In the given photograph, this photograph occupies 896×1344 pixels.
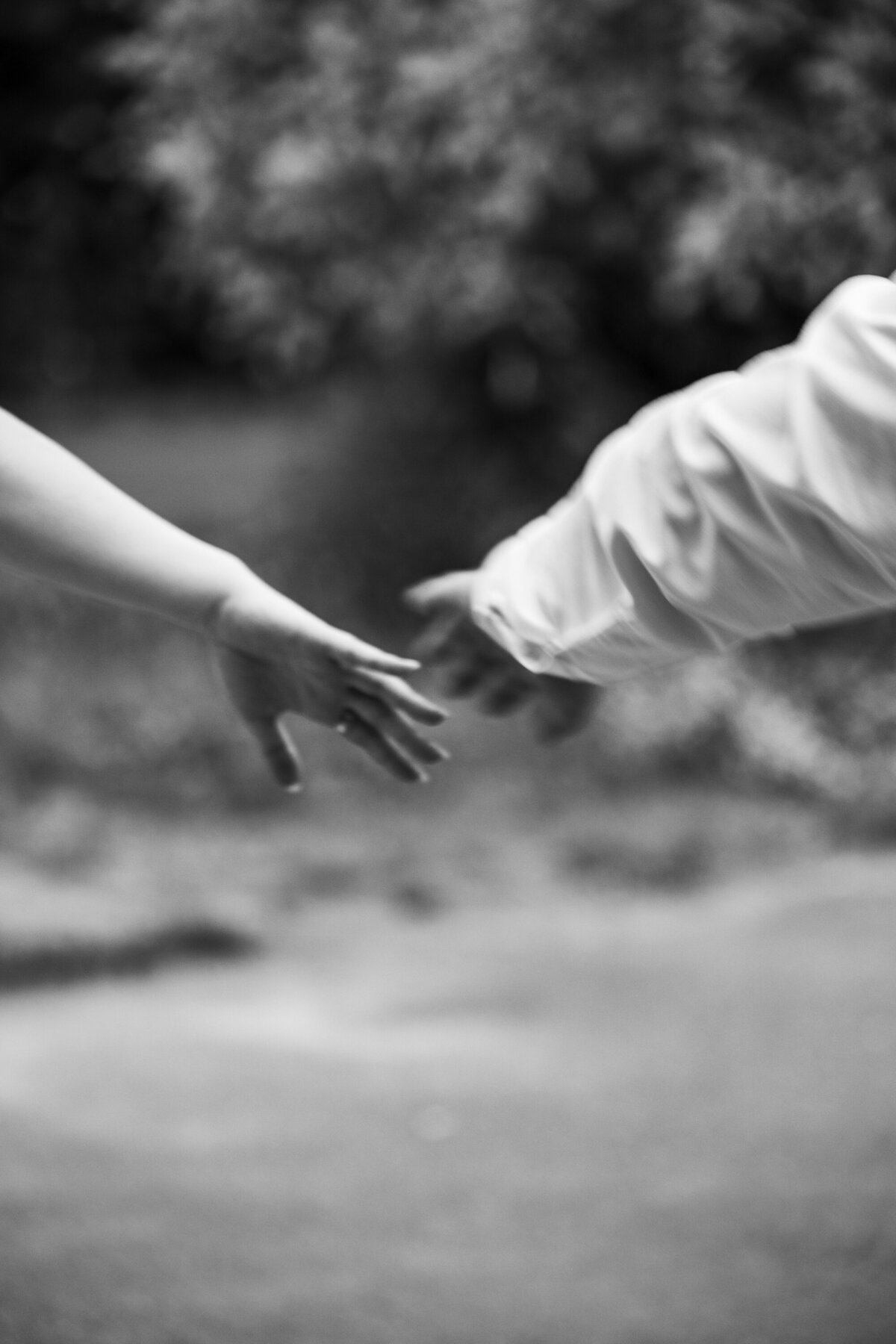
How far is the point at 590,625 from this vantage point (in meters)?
1.83

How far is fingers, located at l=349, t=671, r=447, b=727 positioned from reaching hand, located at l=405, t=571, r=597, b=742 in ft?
1.17

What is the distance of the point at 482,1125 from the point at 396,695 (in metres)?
1.39

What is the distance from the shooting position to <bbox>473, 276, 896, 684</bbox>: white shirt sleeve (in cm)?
156

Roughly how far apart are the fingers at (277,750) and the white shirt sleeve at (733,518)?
0.33m

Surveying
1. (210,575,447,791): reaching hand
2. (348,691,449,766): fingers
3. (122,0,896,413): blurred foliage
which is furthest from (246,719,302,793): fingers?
(122,0,896,413): blurred foliage

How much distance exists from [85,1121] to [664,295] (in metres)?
4.06

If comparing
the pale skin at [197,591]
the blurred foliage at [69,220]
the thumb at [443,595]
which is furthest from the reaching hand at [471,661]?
the blurred foliage at [69,220]

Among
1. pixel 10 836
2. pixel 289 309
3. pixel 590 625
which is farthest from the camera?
pixel 289 309

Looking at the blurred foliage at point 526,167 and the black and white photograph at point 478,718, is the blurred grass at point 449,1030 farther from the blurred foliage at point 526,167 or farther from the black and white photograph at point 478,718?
the blurred foliage at point 526,167

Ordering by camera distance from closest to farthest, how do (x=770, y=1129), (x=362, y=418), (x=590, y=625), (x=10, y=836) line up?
(x=590, y=625), (x=770, y=1129), (x=10, y=836), (x=362, y=418)

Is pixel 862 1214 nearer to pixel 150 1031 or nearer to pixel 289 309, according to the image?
pixel 150 1031

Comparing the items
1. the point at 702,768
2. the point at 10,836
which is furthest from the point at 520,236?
the point at 10,836

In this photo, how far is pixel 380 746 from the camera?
206 centimetres

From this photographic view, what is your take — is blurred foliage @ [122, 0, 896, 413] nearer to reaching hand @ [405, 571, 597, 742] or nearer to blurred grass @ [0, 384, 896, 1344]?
blurred grass @ [0, 384, 896, 1344]
